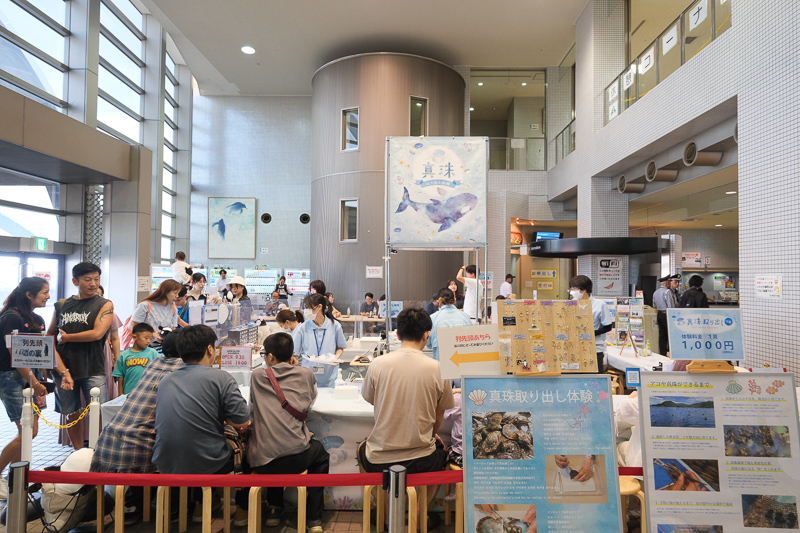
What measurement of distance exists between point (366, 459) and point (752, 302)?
417cm

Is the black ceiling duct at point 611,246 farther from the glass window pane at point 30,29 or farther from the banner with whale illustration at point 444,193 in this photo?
the glass window pane at point 30,29

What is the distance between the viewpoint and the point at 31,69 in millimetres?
7668

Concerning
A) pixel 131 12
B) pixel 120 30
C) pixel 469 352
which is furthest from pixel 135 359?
pixel 131 12

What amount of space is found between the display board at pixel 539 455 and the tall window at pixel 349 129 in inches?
382

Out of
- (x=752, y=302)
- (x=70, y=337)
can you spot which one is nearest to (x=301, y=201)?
(x=70, y=337)

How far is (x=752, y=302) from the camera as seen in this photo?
4.60 metres

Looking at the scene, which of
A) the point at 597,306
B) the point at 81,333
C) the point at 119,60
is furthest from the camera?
the point at 119,60

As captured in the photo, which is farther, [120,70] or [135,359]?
[120,70]

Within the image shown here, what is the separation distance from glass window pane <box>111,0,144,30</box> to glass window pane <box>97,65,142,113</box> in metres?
1.59

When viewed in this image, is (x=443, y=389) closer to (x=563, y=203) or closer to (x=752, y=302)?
(x=752, y=302)

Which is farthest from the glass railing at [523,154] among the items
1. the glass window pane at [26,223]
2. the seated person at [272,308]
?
the glass window pane at [26,223]

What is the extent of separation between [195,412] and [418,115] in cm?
975

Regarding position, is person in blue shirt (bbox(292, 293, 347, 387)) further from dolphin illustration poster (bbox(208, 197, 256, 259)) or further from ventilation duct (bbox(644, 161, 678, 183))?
dolphin illustration poster (bbox(208, 197, 256, 259))

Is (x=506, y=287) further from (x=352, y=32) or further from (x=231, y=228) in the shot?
(x=231, y=228)
